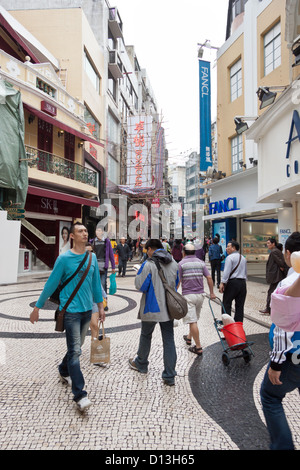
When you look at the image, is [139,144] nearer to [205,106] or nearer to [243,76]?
[205,106]

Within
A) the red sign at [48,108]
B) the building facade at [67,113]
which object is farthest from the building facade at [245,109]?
the red sign at [48,108]

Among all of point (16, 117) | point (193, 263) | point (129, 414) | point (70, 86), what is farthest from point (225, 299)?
point (70, 86)

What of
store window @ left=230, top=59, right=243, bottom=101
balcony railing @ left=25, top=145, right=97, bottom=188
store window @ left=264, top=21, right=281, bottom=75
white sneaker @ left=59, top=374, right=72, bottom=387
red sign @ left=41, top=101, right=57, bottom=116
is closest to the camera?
white sneaker @ left=59, top=374, right=72, bottom=387

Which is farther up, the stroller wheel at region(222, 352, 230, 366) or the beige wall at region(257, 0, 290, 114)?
the beige wall at region(257, 0, 290, 114)

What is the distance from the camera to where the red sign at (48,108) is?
14.3 meters

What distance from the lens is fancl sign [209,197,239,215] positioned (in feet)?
50.6

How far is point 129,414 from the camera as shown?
287cm

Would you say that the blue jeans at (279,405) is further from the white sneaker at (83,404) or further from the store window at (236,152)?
the store window at (236,152)

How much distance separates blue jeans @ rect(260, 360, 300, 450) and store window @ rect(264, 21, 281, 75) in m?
13.4

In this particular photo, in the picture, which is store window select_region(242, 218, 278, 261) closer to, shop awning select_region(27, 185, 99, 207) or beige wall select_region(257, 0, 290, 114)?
beige wall select_region(257, 0, 290, 114)

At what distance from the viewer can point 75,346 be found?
2.95 metres

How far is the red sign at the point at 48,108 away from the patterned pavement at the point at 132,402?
1209cm

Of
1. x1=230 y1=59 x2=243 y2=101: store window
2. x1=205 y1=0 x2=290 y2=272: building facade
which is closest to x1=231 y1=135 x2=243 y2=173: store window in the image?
x1=205 y1=0 x2=290 y2=272: building facade

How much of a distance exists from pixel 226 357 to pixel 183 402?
1124 mm
